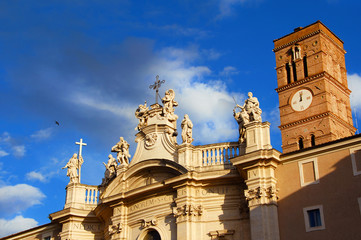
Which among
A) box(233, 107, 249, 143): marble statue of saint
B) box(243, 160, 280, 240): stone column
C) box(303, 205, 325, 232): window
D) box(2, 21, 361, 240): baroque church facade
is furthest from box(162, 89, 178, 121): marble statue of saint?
box(303, 205, 325, 232): window

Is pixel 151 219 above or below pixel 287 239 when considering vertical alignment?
above

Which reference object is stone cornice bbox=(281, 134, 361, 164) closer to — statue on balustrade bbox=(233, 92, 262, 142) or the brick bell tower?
statue on balustrade bbox=(233, 92, 262, 142)

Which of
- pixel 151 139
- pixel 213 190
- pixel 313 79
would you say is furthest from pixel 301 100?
pixel 213 190

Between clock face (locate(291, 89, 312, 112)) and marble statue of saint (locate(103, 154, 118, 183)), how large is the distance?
907 inches

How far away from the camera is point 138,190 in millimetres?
25672

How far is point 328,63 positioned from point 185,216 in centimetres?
2963

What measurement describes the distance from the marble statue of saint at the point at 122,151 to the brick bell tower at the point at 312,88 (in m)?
21.3

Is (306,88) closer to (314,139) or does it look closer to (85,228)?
(314,139)

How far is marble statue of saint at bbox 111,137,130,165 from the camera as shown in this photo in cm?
2812

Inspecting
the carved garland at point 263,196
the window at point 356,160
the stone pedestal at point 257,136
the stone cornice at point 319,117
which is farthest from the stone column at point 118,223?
the stone cornice at point 319,117

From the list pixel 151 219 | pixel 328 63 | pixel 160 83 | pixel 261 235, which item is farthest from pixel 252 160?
pixel 328 63

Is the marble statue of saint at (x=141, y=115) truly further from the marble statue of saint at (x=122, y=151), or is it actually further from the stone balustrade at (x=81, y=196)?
the stone balustrade at (x=81, y=196)

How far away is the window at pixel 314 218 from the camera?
20.7 metres

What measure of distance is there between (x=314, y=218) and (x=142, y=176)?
8.82 meters
